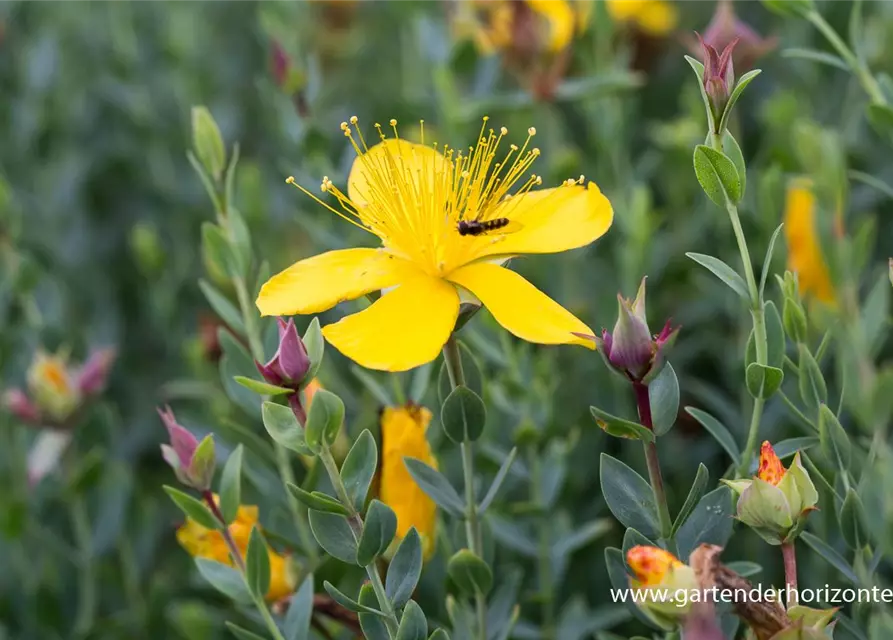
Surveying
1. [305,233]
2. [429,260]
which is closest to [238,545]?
[429,260]

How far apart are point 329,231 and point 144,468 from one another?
24.8 inches

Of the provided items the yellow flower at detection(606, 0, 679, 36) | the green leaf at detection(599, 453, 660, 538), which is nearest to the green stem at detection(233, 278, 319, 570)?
the green leaf at detection(599, 453, 660, 538)

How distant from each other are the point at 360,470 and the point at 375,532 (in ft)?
0.14

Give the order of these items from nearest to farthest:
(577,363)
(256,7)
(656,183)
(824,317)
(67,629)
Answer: (824,317) < (67,629) < (577,363) < (656,183) < (256,7)

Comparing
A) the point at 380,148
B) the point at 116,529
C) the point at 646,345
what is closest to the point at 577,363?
the point at 380,148

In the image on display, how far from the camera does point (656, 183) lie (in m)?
1.75

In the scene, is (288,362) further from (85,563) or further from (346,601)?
(85,563)

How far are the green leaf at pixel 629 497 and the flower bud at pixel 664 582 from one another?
13 centimetres

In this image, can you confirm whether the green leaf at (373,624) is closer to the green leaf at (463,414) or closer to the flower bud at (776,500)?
the green leaf at (463,414)

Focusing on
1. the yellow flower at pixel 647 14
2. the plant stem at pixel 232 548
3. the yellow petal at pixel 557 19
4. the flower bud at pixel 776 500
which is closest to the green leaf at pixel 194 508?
the plant stem at pixel 232 548

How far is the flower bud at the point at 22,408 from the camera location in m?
1.21

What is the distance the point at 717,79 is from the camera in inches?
26.8

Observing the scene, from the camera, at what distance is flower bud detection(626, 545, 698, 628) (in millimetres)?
573

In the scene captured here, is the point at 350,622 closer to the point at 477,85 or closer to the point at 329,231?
the point at 329,231
